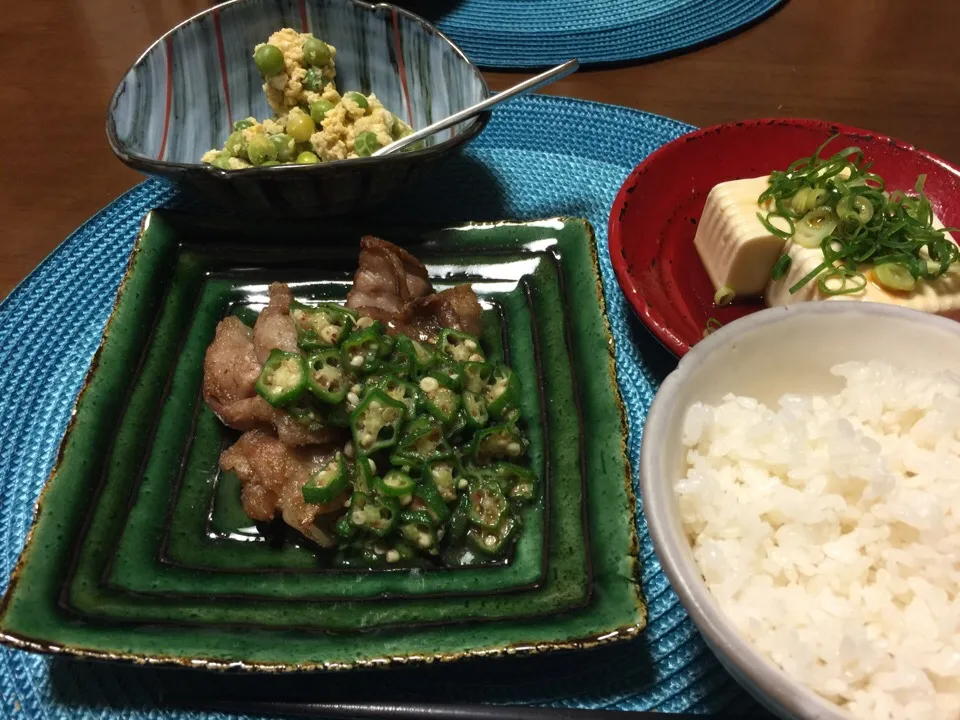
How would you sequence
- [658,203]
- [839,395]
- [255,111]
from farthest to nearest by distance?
1. [255,111]
2. [658,203]
3. [839,395]

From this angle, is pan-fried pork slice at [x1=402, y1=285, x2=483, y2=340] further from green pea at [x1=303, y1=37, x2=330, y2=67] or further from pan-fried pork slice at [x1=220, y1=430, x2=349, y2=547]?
green pea at [x1=303, y1=37, x2=330, y2=67]

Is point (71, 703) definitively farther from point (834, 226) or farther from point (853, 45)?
point (853, 45)

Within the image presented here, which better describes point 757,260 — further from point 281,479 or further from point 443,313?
point 281,479

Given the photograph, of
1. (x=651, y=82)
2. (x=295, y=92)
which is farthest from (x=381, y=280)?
(x=651, y=82)

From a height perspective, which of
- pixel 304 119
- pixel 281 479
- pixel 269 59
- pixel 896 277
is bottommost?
pixel 281 479

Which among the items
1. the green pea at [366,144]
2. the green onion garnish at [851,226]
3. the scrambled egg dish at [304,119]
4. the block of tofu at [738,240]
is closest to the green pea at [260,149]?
the scrambled egg dish at [304,119]

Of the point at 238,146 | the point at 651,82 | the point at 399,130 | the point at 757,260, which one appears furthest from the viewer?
the point at 651,82

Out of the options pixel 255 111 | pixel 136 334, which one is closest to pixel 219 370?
pixel 136 334

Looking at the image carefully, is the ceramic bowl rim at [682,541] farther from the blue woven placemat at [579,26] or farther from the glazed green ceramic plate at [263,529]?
the blue woven placemat at [579,26]
